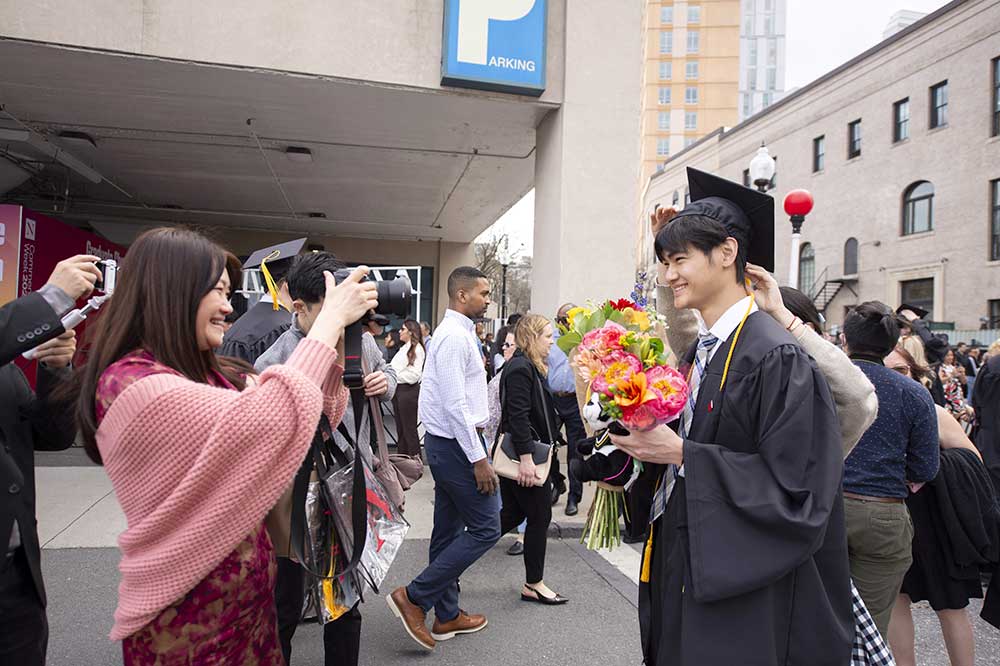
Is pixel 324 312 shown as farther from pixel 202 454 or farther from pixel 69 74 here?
pixel 69 74

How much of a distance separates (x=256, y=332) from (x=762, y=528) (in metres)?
2.82

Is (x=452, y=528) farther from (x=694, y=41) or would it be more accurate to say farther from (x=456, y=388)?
(x=694, y=41)

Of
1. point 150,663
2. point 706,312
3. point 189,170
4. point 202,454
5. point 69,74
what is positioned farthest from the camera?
point 189,170

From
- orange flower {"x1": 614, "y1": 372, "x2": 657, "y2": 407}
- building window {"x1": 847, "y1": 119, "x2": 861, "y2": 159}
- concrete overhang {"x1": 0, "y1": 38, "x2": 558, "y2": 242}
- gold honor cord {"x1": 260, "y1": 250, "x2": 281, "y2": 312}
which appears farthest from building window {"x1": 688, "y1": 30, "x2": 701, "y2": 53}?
orange flower {"x1": 614, "y1": 372, "x2": 657, "y2": 407}

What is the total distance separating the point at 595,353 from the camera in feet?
6.40

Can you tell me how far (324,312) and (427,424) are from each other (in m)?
2.34

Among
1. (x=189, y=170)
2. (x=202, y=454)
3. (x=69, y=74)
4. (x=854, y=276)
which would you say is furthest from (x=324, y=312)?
(x=854, y=276)

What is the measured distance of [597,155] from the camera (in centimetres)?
701

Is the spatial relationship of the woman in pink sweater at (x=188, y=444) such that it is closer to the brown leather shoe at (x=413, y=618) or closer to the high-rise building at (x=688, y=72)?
the brown leather shoe at (x=413, y=618)

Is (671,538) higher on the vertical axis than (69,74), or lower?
lower

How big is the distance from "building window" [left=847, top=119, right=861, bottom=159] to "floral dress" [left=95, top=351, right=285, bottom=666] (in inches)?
1330

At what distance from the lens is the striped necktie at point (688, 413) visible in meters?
2.08

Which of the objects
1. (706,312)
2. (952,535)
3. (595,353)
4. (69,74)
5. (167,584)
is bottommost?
(952,535)

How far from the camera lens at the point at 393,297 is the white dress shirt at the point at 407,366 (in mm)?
6520
